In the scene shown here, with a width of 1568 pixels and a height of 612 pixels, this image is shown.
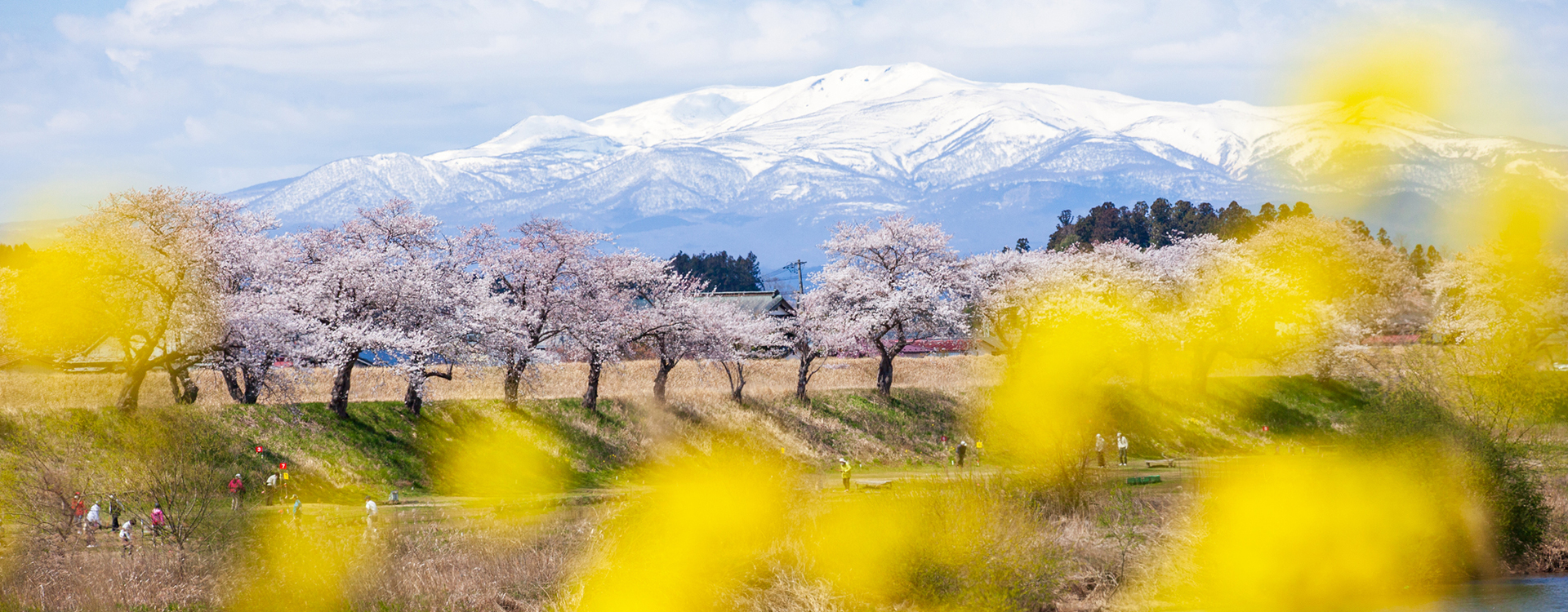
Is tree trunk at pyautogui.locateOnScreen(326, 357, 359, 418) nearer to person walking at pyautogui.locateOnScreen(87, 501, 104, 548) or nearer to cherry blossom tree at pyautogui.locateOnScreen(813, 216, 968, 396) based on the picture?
person walking at pyautogui.locateOnScreen(87, 501, 104, 548)

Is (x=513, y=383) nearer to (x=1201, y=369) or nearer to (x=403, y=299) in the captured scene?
(x=403, y=299)

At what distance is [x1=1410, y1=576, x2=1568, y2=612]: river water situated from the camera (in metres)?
33.4

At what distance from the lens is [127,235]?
47.1 m

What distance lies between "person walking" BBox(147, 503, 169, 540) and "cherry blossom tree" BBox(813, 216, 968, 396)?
46.5 metres

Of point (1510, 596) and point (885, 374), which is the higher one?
point (885, 374)

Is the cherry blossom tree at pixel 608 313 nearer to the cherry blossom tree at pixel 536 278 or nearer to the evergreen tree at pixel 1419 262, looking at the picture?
the cherry blossom tree at pixel 536 278

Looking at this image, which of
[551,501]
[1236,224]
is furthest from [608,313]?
[1236,224]

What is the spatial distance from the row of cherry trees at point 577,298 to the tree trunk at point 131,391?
Result: 0.07 metres

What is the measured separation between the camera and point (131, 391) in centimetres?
4784

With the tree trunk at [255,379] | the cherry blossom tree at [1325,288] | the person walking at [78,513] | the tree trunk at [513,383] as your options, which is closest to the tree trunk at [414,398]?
the tree trunk at [513,383]

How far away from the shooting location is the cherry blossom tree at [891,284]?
74.6 meters

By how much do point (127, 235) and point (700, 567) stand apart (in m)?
28.8

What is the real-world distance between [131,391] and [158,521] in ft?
61.3

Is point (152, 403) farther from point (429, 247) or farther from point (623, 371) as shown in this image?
point (623, 371)
